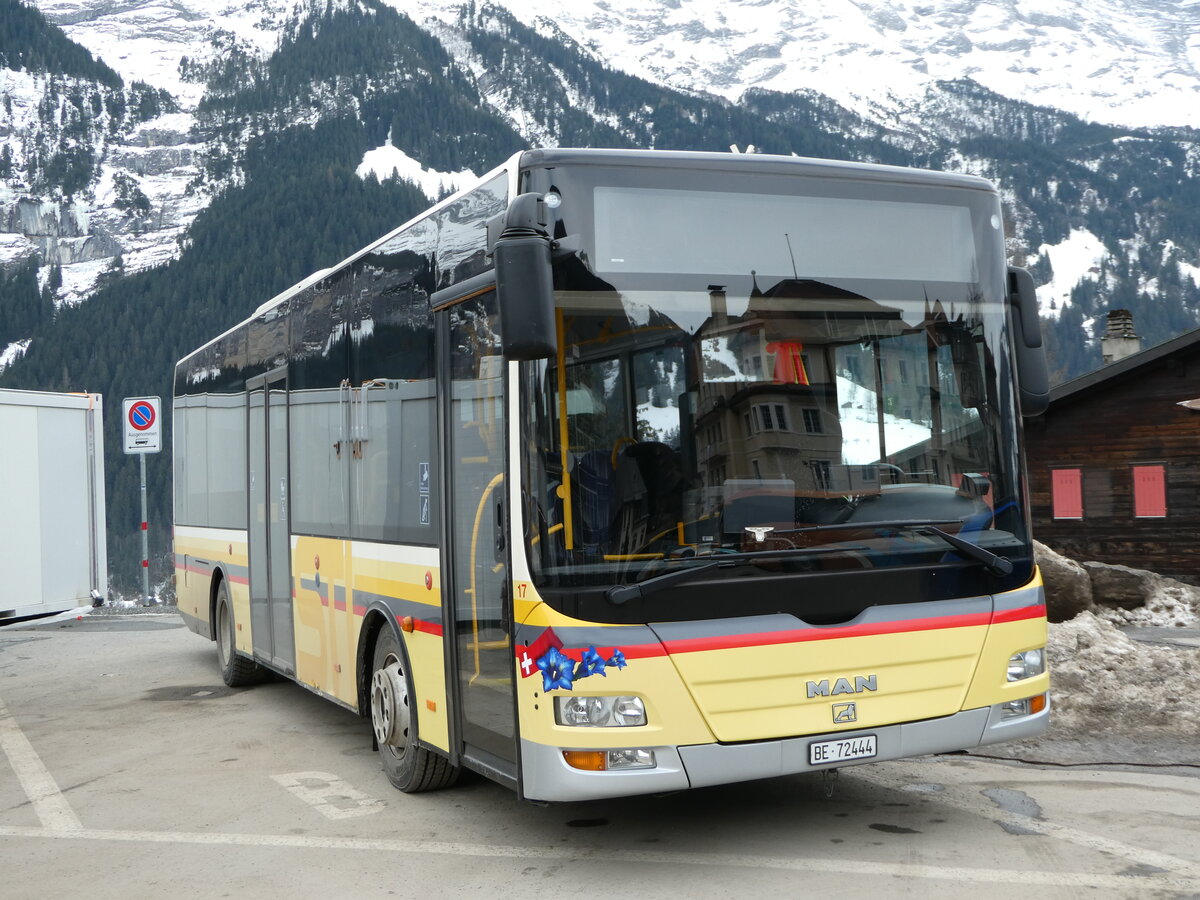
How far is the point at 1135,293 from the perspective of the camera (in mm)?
153250

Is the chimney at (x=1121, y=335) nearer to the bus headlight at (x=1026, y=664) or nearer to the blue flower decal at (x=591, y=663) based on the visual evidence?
the bus headlight at (x=1026, y=664)

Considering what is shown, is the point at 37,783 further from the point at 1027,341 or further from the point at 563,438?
the point at 1027,341

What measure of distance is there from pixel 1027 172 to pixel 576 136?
5927cm

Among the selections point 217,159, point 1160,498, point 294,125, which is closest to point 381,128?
point 294,125

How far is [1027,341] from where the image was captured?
6508 millimetres

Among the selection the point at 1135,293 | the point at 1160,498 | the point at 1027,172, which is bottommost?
the point at 1160,498

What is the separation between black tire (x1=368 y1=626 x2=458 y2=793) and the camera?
290 inches

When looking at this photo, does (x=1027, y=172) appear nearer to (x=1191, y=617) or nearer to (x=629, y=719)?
(x=1191, y=617)

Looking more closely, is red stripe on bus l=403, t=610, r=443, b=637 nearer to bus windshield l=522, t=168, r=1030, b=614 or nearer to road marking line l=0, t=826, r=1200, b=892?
road marking line l=0, t=826, r=1200, b=892

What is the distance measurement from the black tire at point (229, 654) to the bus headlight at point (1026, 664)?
6934mm

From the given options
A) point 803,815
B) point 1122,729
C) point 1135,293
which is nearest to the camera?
point 803,815

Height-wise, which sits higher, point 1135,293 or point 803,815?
point 1135,293

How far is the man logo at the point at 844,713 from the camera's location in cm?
591

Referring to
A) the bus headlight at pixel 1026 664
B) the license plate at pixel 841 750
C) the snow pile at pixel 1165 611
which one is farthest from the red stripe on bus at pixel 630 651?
the snow pile at pixel 1165 611
